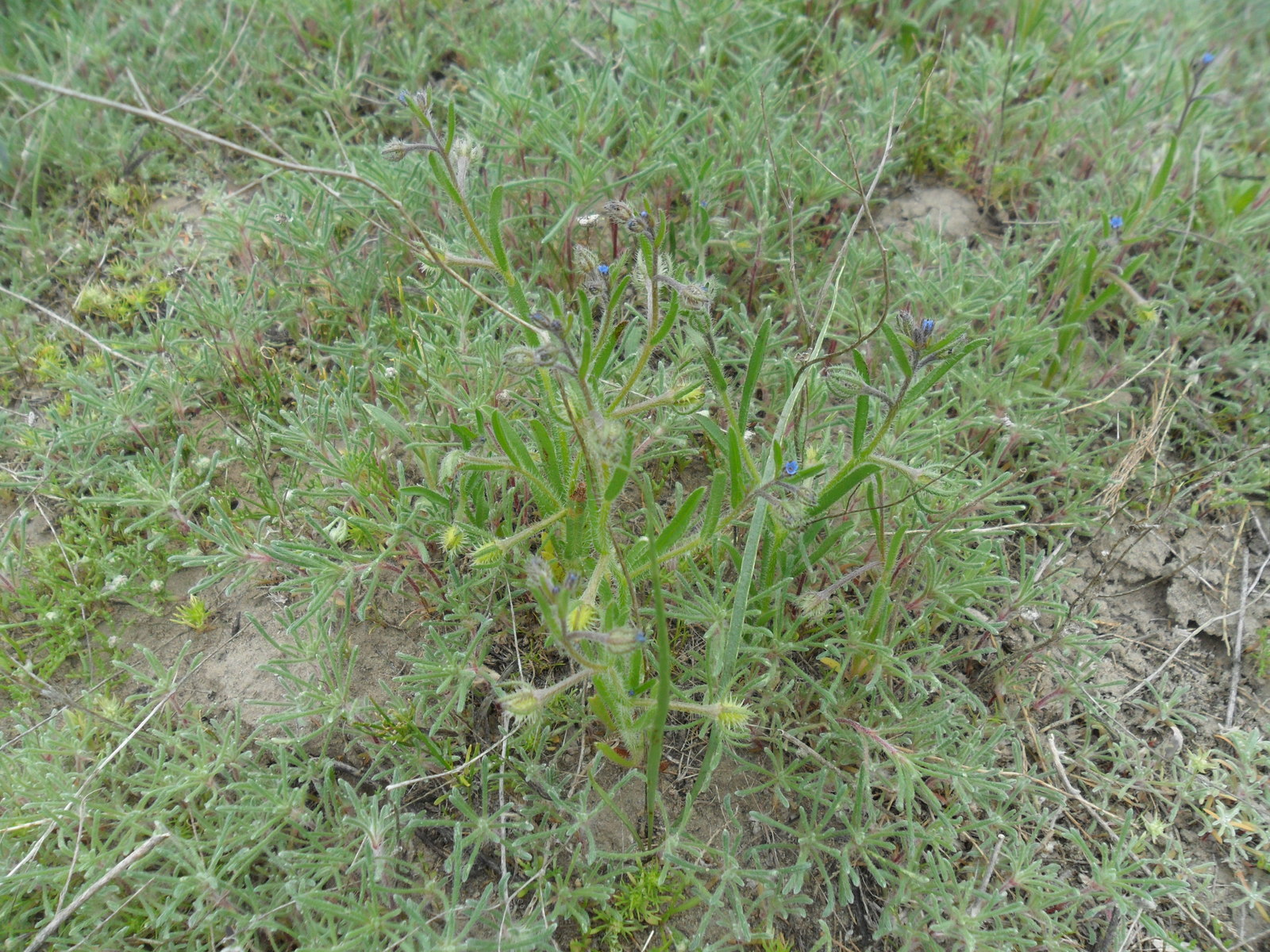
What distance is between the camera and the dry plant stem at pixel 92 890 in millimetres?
1854

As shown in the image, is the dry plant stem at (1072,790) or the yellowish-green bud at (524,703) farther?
the dry plant stem at (1072,790)

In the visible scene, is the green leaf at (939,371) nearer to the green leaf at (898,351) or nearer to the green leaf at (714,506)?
the green leaf at (898,351)

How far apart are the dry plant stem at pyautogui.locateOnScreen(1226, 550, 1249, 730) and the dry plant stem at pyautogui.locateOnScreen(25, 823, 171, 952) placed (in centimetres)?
287

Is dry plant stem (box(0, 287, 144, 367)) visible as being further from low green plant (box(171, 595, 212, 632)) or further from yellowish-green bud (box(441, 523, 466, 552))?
yellowish-green bud (box(441, 523, 466, 552))

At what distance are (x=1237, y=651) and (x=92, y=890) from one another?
3140 millimetres

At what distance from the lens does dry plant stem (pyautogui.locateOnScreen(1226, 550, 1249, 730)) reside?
246cm

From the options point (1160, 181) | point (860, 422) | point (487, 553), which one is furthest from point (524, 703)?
point (1160, 181)

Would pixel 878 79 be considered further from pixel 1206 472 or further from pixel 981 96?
pixel 1206 472

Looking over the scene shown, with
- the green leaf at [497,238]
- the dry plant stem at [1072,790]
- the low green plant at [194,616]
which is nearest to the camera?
the green leaf at [497,238]

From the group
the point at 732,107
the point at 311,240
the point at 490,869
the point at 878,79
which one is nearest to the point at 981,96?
the point at 878,79

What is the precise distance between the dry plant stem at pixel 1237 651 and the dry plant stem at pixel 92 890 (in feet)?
9.41

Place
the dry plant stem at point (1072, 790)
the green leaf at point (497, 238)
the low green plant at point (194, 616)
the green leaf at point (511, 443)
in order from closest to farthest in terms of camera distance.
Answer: the green leaf at point (511, 443), the green leaf at point (497, 238), the dry plant stem at point (1072, 790), the low green plant at point (194, 616)

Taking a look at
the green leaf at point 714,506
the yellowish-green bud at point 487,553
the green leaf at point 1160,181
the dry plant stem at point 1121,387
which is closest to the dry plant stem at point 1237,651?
the dry plant stem at point 1121,387

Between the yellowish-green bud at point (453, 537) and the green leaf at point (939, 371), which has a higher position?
the green leaf at point (939, 371)
